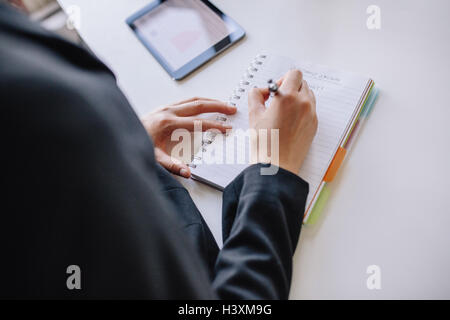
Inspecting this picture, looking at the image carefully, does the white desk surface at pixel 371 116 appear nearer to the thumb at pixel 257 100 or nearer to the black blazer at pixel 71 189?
the thumb at pixel 257 100

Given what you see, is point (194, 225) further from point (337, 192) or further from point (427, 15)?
point (427, 15)

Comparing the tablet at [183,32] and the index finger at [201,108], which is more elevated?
the tablet at [183,32]

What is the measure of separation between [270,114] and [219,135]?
0.36 ft

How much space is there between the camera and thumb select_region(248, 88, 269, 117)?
0.60 m

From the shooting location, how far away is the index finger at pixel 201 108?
0.63 meters

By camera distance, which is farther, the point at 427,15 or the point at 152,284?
the point at 427,15

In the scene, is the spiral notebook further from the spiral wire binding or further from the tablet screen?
the tablet screen

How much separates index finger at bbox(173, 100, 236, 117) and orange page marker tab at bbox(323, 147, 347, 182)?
0.68 feet

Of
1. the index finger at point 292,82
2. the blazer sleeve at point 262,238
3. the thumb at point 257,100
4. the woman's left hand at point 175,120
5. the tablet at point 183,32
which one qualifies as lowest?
the blazer sleeve at point 262,238

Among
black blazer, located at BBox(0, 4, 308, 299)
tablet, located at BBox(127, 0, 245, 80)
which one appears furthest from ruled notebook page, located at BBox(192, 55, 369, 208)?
black blazer, located at BBox(0, 4, 308, 299)

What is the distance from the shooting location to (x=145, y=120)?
65cm

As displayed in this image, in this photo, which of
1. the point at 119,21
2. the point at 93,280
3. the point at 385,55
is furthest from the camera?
the point at 119,21

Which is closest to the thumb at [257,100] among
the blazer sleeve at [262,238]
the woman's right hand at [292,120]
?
the woman's right hand at [292,120]
